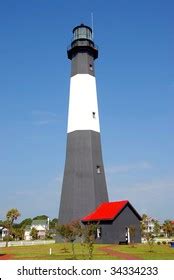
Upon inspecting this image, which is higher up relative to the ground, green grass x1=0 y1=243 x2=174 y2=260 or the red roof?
the red roof

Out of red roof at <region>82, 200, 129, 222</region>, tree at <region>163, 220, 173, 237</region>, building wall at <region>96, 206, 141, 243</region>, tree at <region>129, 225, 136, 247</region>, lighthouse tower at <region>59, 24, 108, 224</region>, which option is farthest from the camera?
tree at <region>163, 220, 173, 237</region>

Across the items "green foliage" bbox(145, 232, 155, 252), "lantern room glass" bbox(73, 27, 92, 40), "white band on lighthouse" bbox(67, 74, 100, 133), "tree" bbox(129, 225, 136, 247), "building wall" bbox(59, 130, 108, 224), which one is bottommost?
"green foliage" bbox(145, 232, 155, 252)

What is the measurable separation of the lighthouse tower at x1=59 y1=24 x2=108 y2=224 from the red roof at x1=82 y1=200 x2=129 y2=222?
0.64 metres

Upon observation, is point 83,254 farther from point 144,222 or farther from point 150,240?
point 144,222

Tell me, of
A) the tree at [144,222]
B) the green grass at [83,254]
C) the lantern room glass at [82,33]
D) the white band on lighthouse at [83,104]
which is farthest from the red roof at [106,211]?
the lantern room glass at [82,33]

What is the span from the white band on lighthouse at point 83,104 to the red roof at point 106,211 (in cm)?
972

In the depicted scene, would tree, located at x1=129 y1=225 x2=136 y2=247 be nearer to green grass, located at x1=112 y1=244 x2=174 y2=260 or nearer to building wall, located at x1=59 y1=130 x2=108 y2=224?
building wall, located at x1=59 y1=130 x2=108 y2=224

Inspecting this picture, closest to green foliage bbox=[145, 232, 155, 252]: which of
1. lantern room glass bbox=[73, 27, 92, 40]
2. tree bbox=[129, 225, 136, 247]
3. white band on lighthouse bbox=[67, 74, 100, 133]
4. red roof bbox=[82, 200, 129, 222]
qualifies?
tree bbox=[129, 225, 136, 247]

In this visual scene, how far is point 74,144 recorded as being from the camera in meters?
45.8

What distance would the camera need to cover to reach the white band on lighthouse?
45.8m
